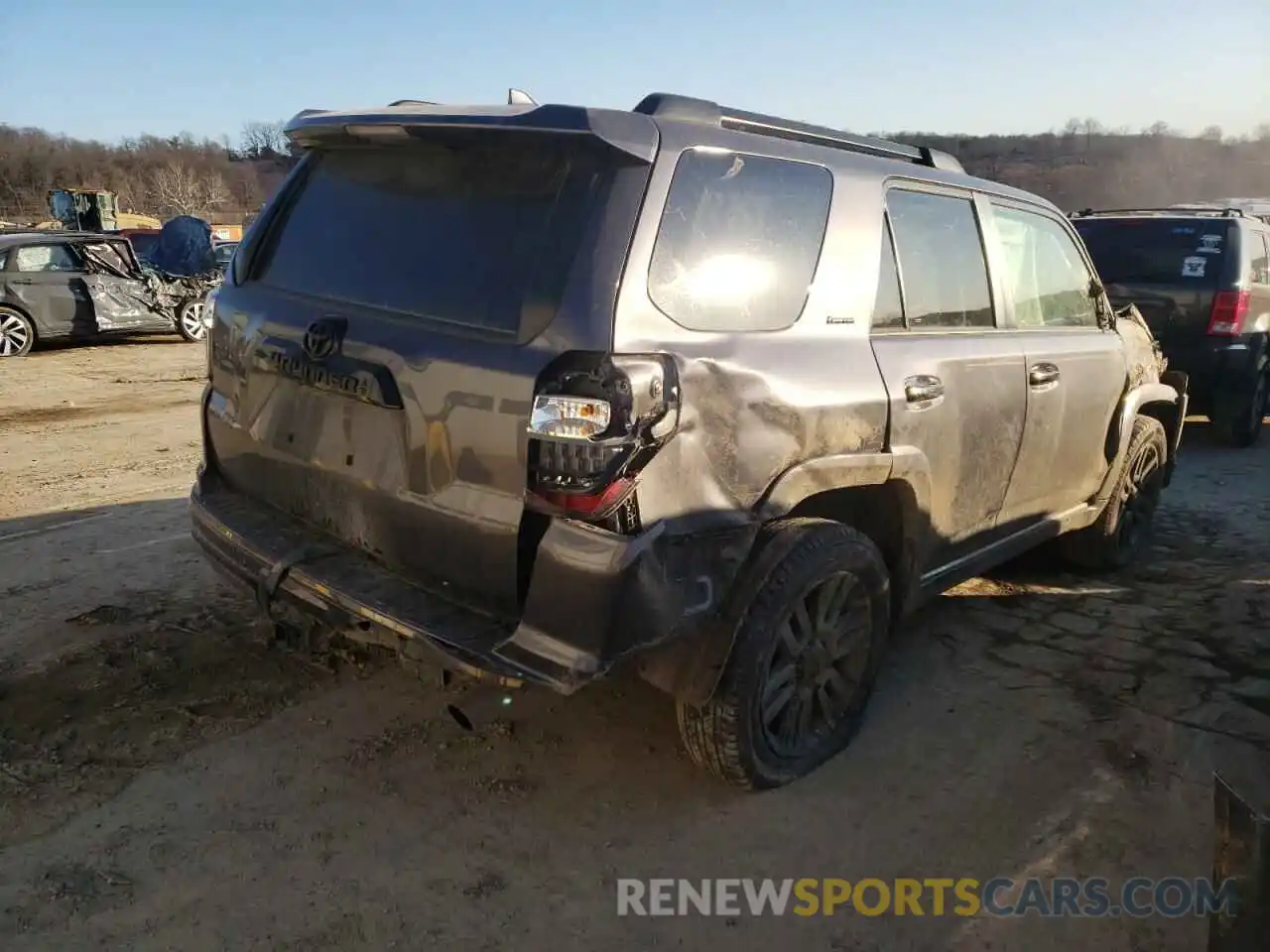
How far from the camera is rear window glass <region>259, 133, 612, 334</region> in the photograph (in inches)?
94.4

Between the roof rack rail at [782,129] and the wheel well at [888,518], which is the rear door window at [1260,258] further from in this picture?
the wheel well at [888,518]

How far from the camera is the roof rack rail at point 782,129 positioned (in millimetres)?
2551

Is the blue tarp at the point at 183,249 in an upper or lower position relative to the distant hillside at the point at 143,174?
lower

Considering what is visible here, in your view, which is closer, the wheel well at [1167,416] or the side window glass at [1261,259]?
the wheel well at [1167,416]

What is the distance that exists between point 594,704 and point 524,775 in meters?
0.49

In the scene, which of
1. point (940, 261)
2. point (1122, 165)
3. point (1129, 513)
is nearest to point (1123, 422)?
point (1129, 513)

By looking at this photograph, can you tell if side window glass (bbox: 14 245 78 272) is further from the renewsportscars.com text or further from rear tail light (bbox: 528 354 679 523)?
the renewsportscars.com text

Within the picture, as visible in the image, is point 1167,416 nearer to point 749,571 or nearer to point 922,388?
point 922,388

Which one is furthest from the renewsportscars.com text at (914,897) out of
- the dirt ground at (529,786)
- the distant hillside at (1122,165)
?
the distant hillside at (1122,165)

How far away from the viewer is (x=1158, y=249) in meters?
7.54

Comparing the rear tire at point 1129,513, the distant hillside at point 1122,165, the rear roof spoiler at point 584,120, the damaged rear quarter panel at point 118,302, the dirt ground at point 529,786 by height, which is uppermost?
the distant hillside at point 1122,165

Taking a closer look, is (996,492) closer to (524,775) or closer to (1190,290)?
(524,775)

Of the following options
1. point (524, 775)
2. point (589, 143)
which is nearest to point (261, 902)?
point (524, 775)

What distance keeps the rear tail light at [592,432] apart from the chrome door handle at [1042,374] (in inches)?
80.8
